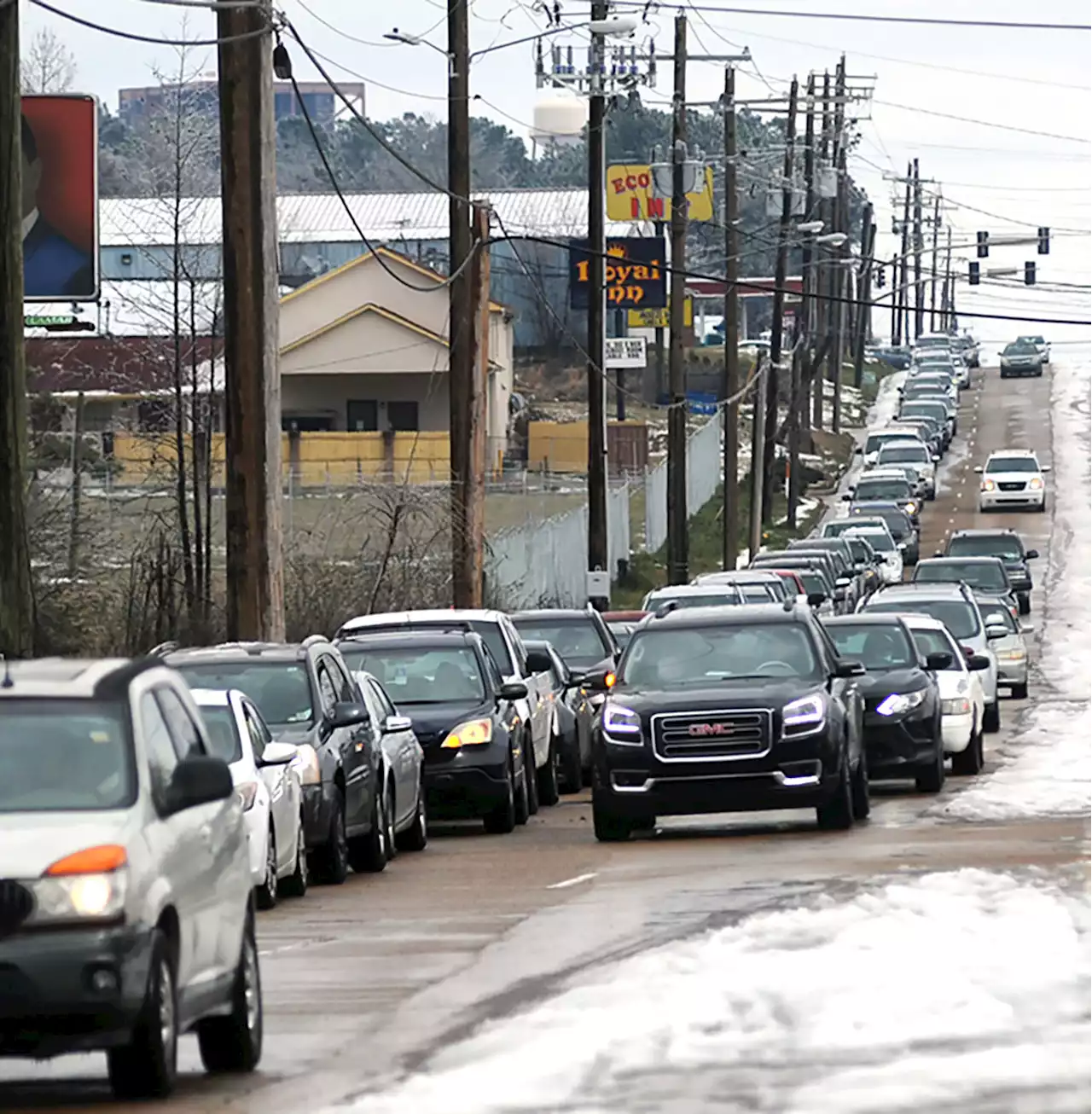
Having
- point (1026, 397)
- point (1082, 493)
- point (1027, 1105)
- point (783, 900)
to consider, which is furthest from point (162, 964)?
point (1026, 397)

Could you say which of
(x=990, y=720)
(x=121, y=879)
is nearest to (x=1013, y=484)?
(x=990, y=720)

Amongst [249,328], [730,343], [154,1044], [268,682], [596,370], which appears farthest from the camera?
[730,343]

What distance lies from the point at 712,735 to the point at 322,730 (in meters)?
3.32

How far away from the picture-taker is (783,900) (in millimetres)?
16547

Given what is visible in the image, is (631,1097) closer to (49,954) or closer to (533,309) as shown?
(49,954)

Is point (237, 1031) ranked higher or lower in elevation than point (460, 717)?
higher

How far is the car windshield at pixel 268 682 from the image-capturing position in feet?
66.7

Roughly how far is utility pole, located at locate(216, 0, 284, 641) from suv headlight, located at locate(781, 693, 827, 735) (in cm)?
575

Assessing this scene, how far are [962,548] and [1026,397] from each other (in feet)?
209

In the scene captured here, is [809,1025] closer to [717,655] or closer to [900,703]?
[717,655]

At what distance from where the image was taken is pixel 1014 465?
84438 millimetres

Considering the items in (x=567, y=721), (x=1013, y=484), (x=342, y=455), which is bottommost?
(x=567, y=721)

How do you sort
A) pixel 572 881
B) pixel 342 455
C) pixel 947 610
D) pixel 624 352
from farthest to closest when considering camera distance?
pixel 342 455 < pixel 624 352 < pixel 947 610 < pixel 572 881

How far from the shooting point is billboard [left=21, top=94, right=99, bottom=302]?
3766cm
